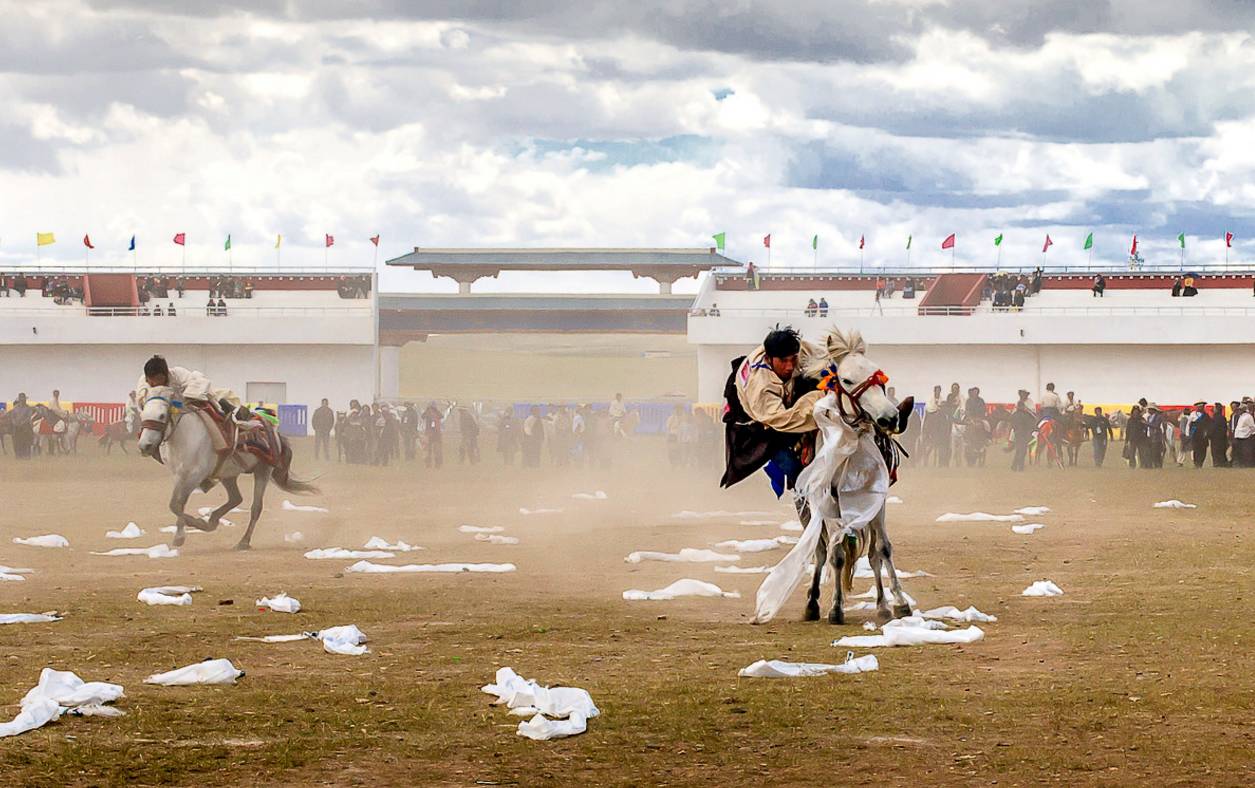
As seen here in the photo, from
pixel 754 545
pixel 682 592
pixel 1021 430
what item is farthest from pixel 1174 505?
pixel 682 592

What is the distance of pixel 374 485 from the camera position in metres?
30.2

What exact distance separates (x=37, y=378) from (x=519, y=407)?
20252mm

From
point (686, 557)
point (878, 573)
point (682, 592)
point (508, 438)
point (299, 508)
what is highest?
point (878, 573)

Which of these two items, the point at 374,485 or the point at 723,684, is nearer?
the point at 723,684

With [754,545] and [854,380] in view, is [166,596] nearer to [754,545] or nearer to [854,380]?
[854,380]

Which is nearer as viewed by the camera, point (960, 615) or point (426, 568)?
point (960, 615)

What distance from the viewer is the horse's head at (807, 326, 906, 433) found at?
35.0ft

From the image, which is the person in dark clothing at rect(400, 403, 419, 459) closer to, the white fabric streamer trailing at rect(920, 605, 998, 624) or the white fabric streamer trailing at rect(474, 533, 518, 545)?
the white fabric streamer trailing at rect(474, 533, 518, 545)

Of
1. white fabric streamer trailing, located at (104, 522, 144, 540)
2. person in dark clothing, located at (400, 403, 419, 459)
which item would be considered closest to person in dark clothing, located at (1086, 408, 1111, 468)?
person in dark clothing, located at (400, 403, 419, 459)

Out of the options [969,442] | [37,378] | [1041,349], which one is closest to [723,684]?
[969,442]

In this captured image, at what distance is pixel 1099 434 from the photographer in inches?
1441

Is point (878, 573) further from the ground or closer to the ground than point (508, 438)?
further from the ground

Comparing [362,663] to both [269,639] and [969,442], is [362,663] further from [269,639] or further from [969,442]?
[969,442]

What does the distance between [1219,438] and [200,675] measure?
30.6 meters
